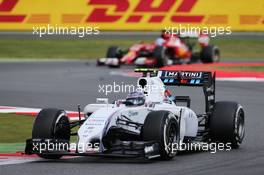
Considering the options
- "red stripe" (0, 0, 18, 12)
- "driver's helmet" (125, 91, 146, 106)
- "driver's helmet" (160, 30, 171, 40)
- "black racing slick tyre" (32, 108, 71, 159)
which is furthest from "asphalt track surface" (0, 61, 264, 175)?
"red stripe" (0, 0, 18, 12)

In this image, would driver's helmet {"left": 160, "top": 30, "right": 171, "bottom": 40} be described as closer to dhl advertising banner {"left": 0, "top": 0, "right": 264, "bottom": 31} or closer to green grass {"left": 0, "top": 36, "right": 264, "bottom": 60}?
dhl advertising banner {"left": 0, "top": 0, "right": 264, "bottom": 31}

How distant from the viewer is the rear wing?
13375 mm

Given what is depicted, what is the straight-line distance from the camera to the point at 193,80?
13.5 meters

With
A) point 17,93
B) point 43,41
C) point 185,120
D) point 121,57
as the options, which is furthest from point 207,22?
point 185,120

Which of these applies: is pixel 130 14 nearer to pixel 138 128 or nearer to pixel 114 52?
pixel 114 52

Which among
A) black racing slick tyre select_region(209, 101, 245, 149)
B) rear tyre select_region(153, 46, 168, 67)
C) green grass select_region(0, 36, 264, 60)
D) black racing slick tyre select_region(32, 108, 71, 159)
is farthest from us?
green grass select_region(0, 36, 264, 60)

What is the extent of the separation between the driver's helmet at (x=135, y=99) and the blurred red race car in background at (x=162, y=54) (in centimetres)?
1883

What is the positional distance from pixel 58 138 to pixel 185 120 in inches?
67.0

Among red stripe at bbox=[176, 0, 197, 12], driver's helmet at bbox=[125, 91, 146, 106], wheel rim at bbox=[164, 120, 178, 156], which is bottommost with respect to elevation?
wheel rim at bbox=[164, 120, 178, 156]

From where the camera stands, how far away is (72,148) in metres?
12.1

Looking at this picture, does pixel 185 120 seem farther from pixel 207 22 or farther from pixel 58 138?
pixel 207 22

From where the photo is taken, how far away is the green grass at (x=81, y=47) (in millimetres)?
38188

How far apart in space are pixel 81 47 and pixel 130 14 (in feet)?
14.1

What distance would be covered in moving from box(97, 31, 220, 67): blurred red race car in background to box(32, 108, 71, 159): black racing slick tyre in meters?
19.3
